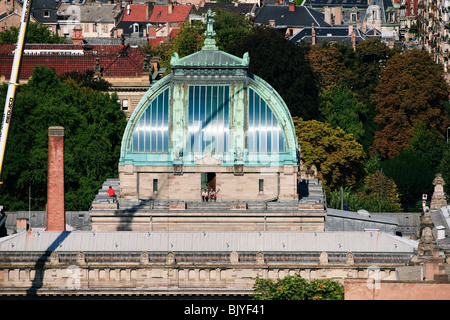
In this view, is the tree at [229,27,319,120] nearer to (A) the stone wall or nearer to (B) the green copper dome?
(B) the green copper dome

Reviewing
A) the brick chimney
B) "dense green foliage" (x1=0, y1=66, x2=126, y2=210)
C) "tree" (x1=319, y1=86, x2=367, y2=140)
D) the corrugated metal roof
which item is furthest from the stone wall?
"tree" (x1=319, y1=86, x2=367, y2=140)

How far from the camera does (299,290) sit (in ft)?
304

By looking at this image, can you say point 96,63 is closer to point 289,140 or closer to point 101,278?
point 289,140

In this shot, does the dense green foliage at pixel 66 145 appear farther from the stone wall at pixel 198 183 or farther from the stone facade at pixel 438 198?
the stone facade at pixel 438 198

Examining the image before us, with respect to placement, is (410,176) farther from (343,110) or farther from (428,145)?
(343,110)

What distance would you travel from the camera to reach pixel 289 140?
11919 cm

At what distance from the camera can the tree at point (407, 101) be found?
181 meters

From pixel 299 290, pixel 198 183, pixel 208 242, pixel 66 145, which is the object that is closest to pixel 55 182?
pixel 208 242

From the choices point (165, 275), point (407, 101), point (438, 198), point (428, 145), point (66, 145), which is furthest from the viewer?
point (407, 101)

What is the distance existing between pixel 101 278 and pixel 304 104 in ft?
259

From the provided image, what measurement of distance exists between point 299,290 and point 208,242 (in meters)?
15.2

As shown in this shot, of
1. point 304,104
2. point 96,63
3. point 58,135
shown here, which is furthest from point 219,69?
point 96,63

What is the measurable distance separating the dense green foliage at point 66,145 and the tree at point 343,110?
3492 centimetres

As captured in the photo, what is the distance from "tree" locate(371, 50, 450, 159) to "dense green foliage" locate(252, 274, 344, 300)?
84.2 m
